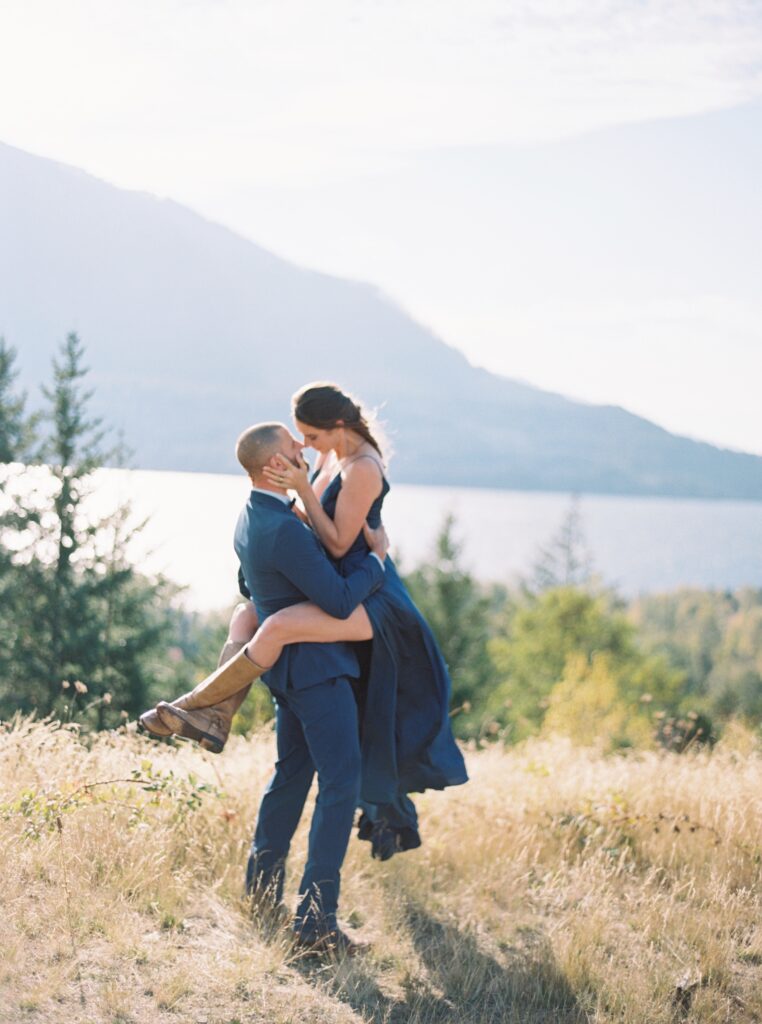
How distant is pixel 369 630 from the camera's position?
3.68 metres

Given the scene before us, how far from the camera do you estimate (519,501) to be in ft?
436

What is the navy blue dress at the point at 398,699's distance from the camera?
148 inches

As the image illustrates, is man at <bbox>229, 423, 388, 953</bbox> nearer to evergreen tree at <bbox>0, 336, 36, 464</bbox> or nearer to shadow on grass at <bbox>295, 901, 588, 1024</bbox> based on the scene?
shadow on grass at <bbox>295, 901, 588, 1024</bbox>

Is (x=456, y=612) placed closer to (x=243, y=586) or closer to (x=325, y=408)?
(x=243, y=586)

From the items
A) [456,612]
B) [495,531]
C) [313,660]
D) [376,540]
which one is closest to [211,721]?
[313,660]

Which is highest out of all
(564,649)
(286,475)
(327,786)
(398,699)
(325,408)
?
(325,408)

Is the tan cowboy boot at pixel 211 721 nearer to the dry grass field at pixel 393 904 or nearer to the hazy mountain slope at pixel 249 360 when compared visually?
the dry grass field at pixel 393 904

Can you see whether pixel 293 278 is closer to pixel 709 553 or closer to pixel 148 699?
pixel 709 553

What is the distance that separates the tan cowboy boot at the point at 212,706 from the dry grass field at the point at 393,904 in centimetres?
42

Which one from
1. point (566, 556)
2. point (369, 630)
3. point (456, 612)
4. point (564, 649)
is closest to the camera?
point (369, 630)

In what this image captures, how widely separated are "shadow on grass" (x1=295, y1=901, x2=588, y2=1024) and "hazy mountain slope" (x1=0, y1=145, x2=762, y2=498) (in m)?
60.9

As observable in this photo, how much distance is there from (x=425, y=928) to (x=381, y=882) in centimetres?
46

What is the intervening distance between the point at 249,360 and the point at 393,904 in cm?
15768

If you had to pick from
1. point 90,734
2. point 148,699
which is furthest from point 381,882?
point 148,699
